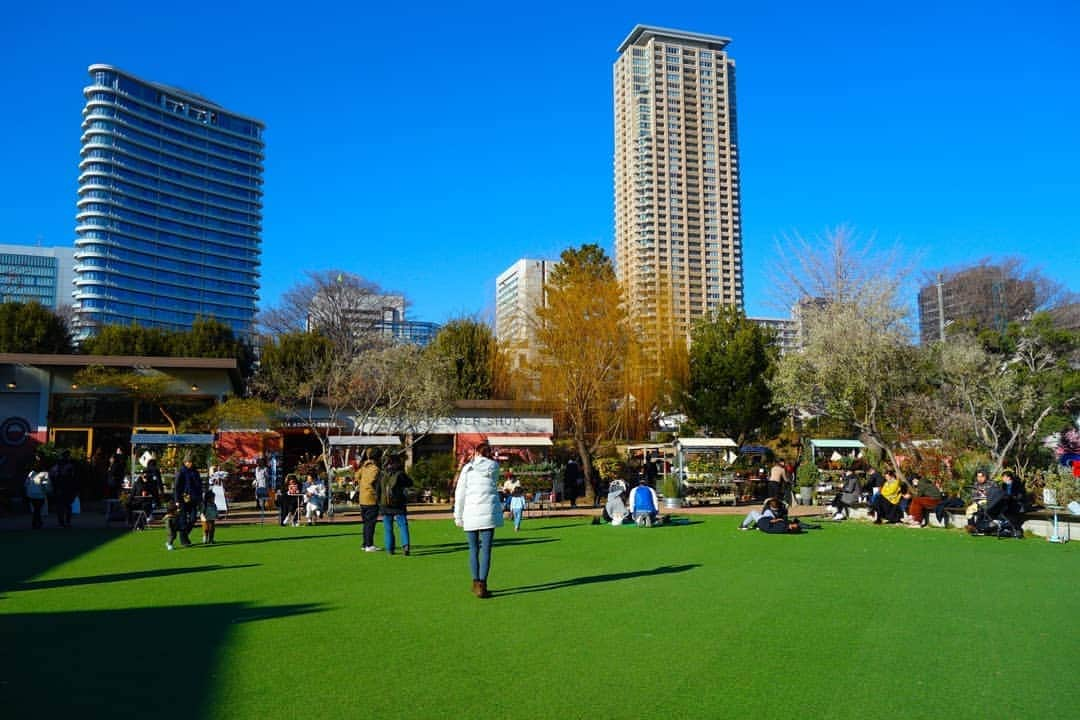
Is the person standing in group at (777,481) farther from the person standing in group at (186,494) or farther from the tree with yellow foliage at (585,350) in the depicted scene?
the person standing in group at (186,494)

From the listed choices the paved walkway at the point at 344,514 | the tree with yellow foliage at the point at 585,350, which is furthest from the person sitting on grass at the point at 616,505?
the tree with yellow foliage at the point at 585,350

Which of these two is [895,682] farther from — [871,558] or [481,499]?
[871,558]

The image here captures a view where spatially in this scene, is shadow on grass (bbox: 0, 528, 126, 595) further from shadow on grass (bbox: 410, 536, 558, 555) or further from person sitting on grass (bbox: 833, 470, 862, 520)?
person sitting on grass (bbox: 833, 470, 862, 520)

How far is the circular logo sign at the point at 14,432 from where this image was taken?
27.1m

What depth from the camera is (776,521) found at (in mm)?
16312

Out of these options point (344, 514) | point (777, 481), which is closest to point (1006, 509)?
point (777, 481)

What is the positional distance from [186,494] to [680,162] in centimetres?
12144

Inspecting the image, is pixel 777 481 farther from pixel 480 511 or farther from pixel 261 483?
pixel 480 511

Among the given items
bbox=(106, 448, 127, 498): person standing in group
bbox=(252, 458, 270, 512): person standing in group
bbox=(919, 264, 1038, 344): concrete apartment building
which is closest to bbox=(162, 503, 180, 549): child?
bbox=(252, 458, 270, 512): person standing in group

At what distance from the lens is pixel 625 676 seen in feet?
19.0

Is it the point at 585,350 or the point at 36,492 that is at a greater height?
the point at 585,350

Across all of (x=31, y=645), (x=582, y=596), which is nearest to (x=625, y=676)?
(x=582, y=596)

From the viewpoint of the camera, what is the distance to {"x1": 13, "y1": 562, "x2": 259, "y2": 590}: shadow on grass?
10258mm

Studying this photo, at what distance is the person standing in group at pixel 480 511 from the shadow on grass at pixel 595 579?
41cm
